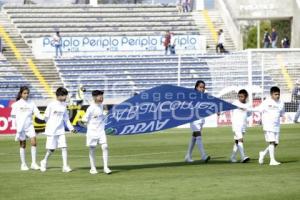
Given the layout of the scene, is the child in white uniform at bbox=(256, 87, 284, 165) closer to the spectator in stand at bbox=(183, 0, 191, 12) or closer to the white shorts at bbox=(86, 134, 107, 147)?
the white shorts at bbox=(86, 134, 107, 147)

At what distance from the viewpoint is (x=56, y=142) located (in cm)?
2050

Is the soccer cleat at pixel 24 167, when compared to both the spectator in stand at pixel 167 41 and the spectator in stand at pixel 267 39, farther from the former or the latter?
the spectator in stand at pixel 267 39

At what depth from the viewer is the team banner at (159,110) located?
21109 mm

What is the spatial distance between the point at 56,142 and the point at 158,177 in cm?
305

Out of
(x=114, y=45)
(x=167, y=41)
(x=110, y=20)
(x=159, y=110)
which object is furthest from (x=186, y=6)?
(x=159, y=110)

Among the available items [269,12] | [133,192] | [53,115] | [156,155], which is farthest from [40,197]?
[269,12]

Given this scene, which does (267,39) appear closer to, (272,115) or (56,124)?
(272,115)

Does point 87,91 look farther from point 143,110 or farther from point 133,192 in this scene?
point 133,192

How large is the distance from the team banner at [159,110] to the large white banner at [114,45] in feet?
102

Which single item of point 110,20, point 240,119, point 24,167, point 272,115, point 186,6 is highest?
point 186,6

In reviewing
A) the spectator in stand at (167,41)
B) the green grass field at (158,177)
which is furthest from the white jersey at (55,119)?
the spectator in stand at (167,41)

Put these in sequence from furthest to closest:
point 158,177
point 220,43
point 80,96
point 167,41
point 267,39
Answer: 1. point 267,39
2. point 220,43
3. point 167,41
4. point 80,96
5. point 158,177

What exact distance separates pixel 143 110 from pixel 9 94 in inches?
1054

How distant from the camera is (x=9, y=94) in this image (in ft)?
155
